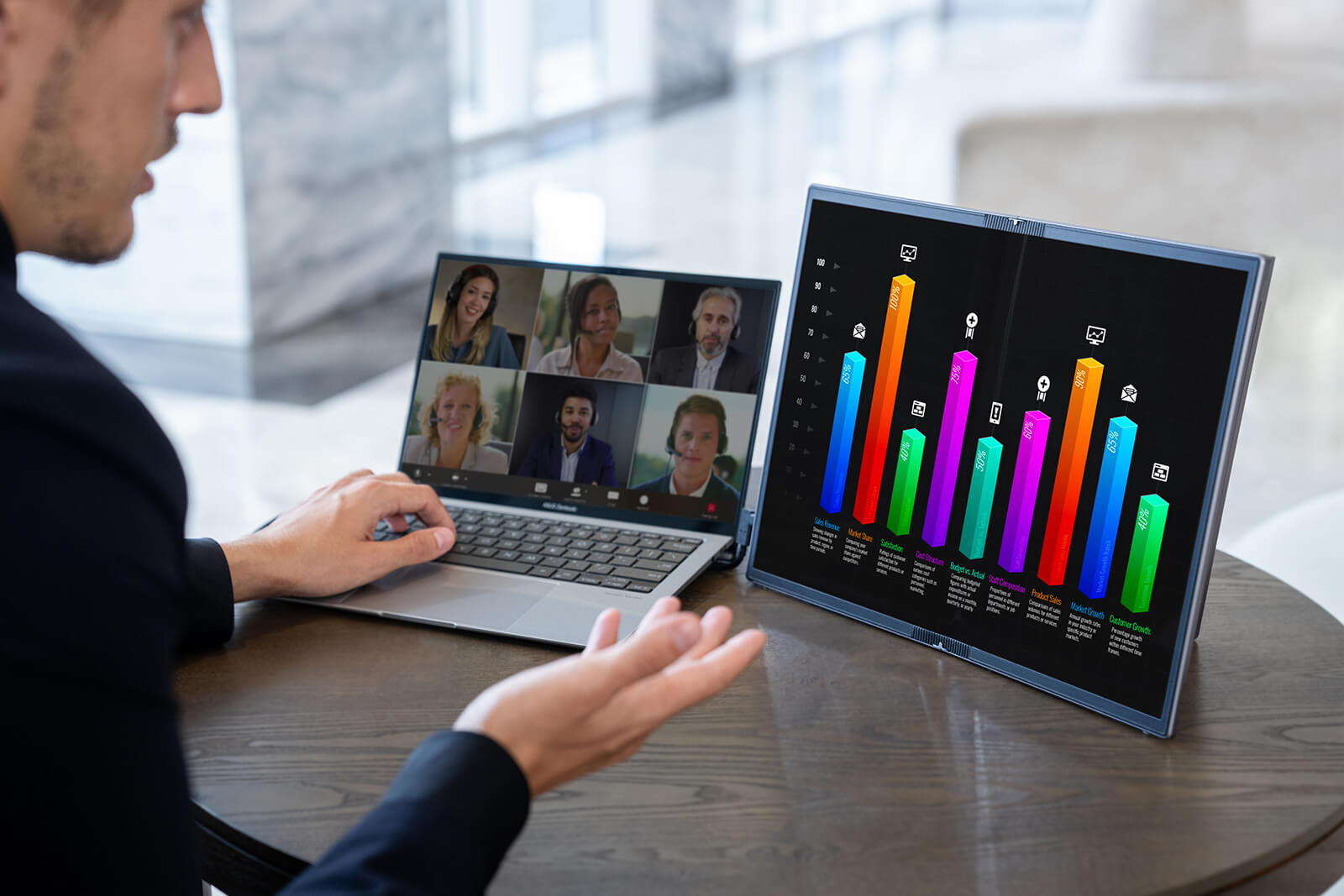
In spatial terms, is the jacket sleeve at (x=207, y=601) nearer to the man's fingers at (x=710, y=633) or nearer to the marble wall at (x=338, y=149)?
the man's fingers at (x=710, y=633)

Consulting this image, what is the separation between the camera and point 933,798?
77 centimetres

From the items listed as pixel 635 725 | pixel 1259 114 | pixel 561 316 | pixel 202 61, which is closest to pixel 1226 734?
pixel 635 725

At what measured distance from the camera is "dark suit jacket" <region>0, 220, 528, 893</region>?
0.54 m

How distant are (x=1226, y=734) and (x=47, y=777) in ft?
2.32

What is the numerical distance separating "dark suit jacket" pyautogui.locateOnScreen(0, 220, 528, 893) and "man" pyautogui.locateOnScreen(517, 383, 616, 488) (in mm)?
536

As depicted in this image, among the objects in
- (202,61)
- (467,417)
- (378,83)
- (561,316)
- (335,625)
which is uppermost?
(378,83)

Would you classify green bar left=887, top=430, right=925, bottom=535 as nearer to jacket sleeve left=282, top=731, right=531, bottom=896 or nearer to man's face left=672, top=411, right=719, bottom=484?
man's face left=672, top=411, right=719, bottom=484

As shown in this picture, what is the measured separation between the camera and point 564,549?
110 cm

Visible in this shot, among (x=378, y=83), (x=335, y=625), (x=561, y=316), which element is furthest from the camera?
(x=378, y=83)

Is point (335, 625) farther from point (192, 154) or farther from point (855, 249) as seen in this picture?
point (192, 154)

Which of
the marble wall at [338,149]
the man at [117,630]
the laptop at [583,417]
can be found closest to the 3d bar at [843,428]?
the laptop at [583,417]

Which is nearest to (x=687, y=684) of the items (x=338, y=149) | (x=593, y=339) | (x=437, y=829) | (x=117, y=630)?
(x=437, y=829)

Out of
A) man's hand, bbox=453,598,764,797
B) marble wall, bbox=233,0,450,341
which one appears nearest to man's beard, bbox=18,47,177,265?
man's hand, bbox=453,598,764,797

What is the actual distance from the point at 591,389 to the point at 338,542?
270 millimetres
